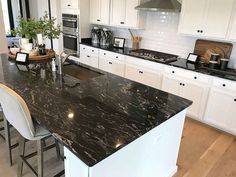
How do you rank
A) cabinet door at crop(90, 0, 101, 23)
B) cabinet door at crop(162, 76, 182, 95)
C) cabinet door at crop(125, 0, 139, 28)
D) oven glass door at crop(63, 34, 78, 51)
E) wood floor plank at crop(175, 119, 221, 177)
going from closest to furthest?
wood floor plank at crop(175, 119, 221, 177) → cabinet door at crop(162, 76, 182, 95) → cabinet door at crop(125, 0, 139, 28) → cabinet door at crop(90, 0, 101, 23) → oven glass door at crop(63, 34, 78, 51)

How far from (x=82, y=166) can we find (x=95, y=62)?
3652mm

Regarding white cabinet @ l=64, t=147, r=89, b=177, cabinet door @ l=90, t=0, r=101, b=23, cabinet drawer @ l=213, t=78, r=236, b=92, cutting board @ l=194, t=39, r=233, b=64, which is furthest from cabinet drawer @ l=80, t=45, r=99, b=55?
white cabinet @ l=64, t=147, r=89, b=177

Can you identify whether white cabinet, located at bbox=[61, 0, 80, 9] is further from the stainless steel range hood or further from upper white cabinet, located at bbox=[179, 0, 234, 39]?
upper white cabinet, located at bbox=[179, 0, 234, 39]

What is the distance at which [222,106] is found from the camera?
9.59 feet

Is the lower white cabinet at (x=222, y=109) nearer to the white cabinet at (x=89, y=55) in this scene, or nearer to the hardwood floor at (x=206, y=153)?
the hardwood floor at (x=206, y=153)

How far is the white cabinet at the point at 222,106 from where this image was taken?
280 cm

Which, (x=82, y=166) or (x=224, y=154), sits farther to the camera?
(x=224, y=154)

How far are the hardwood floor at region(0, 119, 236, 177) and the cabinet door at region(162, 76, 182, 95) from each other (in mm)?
617

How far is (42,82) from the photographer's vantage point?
2066mm

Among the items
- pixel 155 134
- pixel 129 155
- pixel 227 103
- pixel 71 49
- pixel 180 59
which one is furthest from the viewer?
pixel 71 49

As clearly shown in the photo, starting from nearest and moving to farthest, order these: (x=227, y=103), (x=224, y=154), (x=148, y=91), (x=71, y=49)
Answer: (x=148, y=91) < (x=224, y=154) < (x=227, y=103) < (x=71, y=49)

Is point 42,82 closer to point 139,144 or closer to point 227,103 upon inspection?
point 139,144

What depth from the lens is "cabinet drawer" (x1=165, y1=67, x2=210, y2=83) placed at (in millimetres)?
2998

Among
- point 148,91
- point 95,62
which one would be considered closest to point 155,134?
point 148,91
